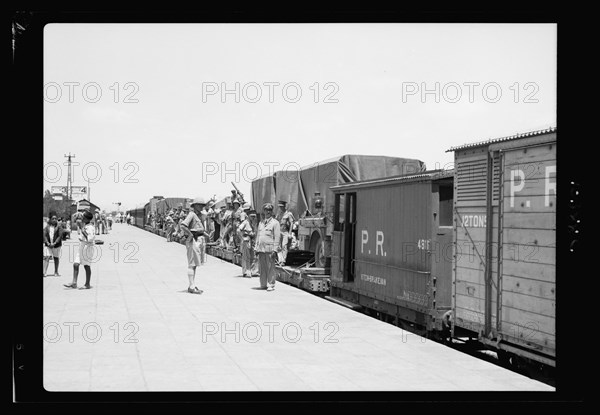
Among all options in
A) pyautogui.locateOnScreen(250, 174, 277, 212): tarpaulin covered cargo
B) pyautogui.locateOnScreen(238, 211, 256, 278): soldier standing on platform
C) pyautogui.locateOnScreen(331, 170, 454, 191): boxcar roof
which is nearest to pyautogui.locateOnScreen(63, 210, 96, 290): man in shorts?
pyautogui.locateOnScreen(238, 211, 256, 278): soldier standing on platform

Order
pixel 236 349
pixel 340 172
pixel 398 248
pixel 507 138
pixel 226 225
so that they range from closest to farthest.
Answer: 1. pixel 507 138
2. pixel 236 349
3. pixel 398 248
4. pixel 340 172
5. pixel 226 225

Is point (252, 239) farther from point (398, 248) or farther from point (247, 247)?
point (398, 248)

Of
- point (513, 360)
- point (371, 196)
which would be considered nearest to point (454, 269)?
point (513, 360)

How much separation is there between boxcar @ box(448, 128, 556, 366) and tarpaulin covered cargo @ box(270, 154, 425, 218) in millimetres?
6883

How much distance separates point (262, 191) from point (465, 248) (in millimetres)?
15045

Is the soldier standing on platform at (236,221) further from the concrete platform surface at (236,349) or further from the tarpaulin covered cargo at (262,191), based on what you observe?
the concrete platform surface at (236,349)

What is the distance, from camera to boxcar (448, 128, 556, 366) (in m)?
8.05

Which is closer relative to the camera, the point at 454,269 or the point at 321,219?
the point at 454,269

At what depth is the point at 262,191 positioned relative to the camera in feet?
80.7

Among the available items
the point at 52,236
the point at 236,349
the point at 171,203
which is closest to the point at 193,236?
the point at 52,236

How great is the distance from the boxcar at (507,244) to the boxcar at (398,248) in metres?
0.64
